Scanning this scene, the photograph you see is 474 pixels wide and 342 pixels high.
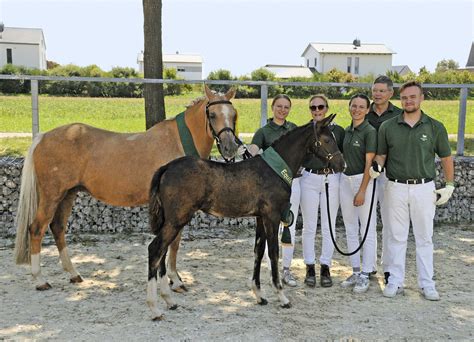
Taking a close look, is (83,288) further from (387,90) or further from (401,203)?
(387,90)

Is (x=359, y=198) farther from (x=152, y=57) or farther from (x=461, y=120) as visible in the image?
(x=152, y=57)

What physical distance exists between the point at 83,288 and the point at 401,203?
351 cm

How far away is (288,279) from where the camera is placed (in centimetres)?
548

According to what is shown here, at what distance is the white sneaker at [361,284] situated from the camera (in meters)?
5.27

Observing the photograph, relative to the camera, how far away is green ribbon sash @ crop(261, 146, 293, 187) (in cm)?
470

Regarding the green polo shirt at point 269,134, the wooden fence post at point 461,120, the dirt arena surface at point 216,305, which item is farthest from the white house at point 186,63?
the green polo shirt at point 269,134

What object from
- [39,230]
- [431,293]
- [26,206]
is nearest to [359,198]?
[431,293]

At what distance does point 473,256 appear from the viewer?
21.7 ft

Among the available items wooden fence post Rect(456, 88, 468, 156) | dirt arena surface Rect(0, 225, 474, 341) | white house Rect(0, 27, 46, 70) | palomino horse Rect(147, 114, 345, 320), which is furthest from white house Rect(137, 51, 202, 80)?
palomino horse Rect(147, 114, 345, 320)

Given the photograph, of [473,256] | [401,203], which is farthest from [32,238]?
[473,256]

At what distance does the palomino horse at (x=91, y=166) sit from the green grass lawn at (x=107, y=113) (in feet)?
9.86

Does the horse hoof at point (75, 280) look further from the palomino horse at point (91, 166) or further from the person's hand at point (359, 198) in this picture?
the person's hand at point (359, 198)

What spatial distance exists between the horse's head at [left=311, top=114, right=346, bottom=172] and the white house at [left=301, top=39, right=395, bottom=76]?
61.8 metres

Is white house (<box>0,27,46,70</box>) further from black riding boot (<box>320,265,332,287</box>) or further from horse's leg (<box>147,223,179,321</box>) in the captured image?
horse's leg (<box>147,223,179,321</box>)
